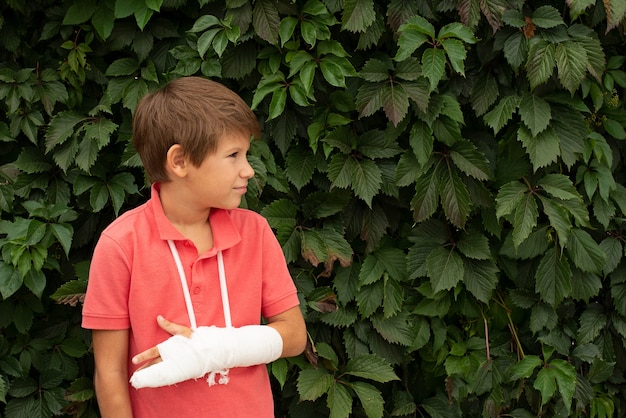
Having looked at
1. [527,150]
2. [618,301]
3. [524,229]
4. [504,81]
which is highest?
[504,81]

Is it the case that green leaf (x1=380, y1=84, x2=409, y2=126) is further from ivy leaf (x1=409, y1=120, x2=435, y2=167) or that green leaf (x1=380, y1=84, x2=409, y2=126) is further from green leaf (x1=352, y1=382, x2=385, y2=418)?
green leaf (x1=352, y1=382, x2=385, y2=418)

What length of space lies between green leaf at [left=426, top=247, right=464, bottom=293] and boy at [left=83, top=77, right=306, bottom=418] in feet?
2.80

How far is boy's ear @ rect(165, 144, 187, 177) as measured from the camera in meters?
1.45

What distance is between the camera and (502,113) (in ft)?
7.44

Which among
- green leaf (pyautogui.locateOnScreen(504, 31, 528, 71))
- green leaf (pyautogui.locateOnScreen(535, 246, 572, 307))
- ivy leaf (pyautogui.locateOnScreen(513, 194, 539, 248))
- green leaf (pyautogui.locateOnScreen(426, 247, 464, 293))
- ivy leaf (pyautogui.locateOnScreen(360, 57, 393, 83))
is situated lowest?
green leaf (pyautogui.locateOnScreen(535, 246, 572, 307))

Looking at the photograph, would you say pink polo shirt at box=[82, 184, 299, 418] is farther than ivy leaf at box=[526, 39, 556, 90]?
No

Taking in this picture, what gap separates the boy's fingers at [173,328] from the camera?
1.41 meters

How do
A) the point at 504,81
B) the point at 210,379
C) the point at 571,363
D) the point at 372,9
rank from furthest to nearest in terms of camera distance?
the point at 571,363 < the point at 504,81 < the point at 372,9 < the point at 210,379

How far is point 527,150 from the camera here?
2260 mm

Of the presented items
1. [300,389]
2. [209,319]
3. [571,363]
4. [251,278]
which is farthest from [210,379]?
[571,363]

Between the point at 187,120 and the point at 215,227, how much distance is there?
0.23 m

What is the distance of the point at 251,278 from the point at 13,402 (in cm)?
119

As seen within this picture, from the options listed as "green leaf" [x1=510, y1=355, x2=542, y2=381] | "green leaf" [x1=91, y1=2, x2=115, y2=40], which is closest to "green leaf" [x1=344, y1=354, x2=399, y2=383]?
"green leaf" [x1=510, y1=355, x2=542, y2=381]

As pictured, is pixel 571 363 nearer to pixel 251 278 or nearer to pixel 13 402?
pixel 251 278
